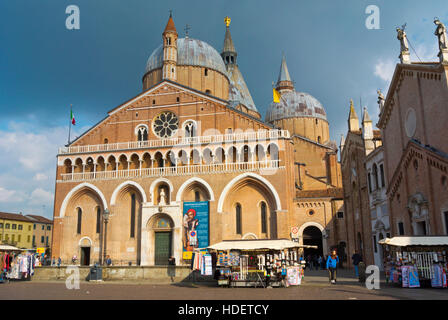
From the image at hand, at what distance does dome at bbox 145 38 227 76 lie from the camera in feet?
144

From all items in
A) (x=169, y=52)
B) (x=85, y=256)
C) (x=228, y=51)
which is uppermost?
(x=228, y=51)

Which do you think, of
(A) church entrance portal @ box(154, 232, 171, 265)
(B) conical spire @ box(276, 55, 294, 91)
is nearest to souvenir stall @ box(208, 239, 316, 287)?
(A) church entrance portal @ box(154, 232, 171, 265)

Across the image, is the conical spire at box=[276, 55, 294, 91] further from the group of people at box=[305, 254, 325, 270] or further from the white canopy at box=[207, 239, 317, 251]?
the white canopy at box=[207, 239, 317, 251]

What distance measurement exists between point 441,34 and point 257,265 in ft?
42.7

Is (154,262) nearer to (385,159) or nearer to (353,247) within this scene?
(353,247)

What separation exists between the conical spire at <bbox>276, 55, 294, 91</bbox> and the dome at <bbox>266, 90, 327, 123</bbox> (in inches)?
199

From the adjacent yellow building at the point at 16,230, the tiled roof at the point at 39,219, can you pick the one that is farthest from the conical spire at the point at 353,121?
the tiled roof at the point at 39,219

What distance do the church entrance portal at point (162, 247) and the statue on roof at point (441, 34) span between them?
2239cm

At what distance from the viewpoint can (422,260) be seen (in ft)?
49.0

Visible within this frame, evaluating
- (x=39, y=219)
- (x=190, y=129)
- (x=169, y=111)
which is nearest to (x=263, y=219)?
(x=190, y=129)

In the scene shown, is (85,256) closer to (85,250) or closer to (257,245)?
(85,250)

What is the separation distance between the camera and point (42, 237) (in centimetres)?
7131

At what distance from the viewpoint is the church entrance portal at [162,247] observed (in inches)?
1238
